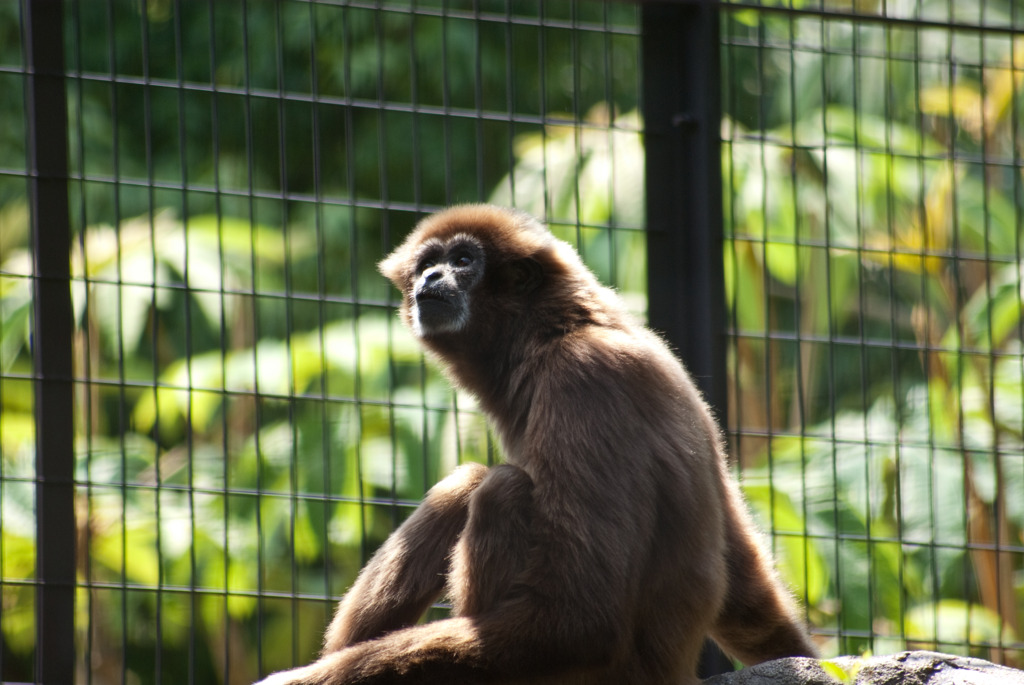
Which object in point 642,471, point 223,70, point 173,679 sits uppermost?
point 223,70

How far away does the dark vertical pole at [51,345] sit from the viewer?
4.85 m

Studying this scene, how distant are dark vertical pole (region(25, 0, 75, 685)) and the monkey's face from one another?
4.53 ft

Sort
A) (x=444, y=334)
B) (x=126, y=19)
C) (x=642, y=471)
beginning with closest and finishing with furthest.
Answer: (x=642, y=471)
(x=444, y=334)
(x=126, y=19)

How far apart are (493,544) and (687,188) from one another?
219cm

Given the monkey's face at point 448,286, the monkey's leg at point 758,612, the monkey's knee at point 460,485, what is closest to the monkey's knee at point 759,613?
the monkey's leg at point 758,612

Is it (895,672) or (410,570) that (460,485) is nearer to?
(410,570)

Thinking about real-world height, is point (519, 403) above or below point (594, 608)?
above

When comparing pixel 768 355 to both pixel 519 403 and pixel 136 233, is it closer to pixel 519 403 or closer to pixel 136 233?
pixel 519 403

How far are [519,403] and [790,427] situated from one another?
969 centimetres

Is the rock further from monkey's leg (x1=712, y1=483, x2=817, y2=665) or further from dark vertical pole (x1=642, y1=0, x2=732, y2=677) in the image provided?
dark vertical pole (x1=642, y1=0, x2=732, y2=677)

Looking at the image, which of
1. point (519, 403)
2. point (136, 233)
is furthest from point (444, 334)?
point (136, 233)

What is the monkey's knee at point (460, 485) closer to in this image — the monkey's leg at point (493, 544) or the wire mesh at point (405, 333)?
the monkey's leg at point (493, 544)

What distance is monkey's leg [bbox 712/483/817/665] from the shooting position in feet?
16.1

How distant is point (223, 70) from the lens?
16828 mm
